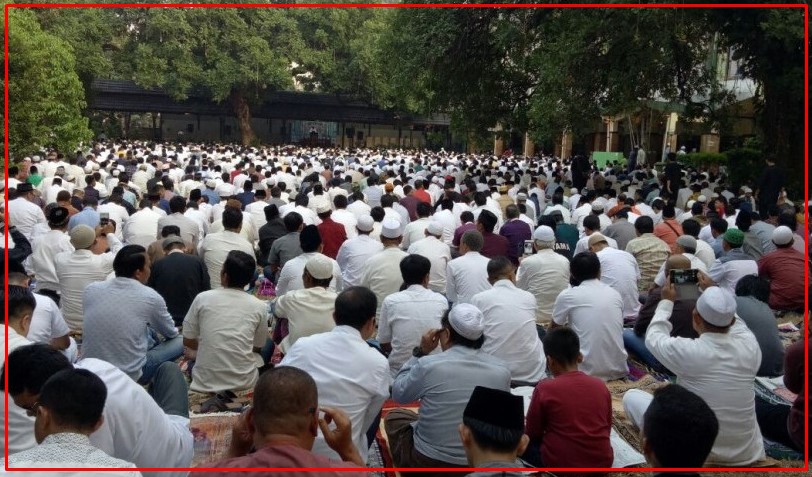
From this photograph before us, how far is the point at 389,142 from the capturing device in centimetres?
3981

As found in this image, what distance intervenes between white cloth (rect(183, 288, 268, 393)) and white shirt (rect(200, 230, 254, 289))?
7.85ft

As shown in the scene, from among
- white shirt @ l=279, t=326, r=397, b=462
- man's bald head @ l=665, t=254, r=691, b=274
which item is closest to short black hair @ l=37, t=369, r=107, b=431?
white shirt @ l=279, t=326, r=397, b=462

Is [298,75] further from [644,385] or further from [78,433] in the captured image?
[78,433]

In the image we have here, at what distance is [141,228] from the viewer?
26.6 feet

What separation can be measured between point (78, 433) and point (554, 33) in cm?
1260

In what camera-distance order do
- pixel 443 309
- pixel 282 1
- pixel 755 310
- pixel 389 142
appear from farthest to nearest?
pixel 389 142, pixel 282 1, pixel 755 310, pixel 443 309

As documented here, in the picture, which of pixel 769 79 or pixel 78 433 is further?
pixel 769 79

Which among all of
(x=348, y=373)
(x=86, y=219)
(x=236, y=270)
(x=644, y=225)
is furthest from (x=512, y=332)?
(x=86, y=219)

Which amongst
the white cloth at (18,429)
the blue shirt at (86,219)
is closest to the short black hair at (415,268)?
the white cloth at (18,429)

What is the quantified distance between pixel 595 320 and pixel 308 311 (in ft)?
5.88

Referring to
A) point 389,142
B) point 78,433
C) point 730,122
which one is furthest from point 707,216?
point 389,142

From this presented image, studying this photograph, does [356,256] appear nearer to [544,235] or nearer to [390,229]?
[390,229]

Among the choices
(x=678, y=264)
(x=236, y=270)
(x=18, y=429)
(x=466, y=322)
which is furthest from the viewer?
(x=678, y=264)

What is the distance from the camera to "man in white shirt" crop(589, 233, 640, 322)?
20.5 feet
